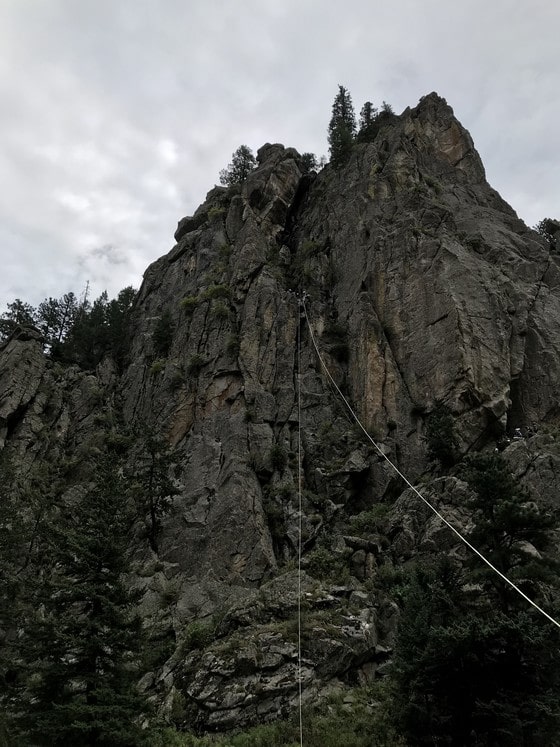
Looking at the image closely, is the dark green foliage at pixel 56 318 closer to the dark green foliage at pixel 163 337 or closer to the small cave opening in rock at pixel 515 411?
the dark green foliage at pixel 163 337

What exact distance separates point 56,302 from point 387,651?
4478 centimetres

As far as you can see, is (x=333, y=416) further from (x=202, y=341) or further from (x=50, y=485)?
(x=50, y=485)

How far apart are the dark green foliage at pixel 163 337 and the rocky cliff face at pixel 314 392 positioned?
0.36 m

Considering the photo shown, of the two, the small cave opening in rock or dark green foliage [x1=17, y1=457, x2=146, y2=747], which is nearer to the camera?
dark green foliage [x1=17, y1=457, x2=146, y2=747]

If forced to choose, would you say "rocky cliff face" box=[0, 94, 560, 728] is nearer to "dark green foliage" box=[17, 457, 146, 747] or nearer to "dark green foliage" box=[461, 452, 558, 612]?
"dark green foliage" box=[17, 457, 146, 747]

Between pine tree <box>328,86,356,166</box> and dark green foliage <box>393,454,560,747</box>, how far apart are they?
39.1 m

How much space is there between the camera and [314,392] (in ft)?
103

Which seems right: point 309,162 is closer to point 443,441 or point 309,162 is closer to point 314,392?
point 314,392

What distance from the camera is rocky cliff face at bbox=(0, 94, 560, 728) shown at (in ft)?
60.9

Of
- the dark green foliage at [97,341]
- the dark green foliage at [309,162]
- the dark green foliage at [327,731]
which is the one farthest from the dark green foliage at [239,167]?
the dark green foliage at [327,731]

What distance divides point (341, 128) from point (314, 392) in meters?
29.0

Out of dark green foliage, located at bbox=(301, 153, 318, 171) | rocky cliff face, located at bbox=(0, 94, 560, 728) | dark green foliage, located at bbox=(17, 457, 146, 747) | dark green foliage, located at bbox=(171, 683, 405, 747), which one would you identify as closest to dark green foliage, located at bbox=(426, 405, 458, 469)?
rocky cliff face, located at bbox=(0, 94, 560, 728)

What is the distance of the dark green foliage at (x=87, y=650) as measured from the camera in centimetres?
1245

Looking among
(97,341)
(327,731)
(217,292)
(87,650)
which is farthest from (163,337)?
(327,731)
